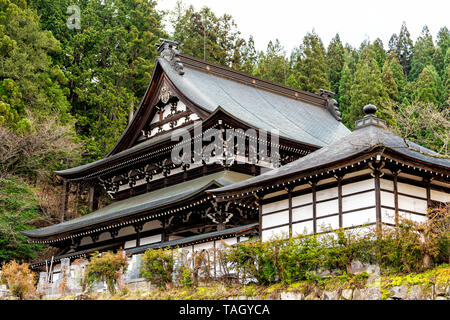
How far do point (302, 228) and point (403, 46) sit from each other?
63.2m

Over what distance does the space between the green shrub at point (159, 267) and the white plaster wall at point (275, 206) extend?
11.7 ft

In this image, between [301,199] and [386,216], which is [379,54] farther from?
[386,216]

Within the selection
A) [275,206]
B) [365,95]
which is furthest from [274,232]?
[365,95]

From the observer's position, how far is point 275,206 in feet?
67.6

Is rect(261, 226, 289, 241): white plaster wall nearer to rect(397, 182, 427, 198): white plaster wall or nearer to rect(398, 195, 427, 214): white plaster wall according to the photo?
rect(398, 195, 427, 214): white plaster wall

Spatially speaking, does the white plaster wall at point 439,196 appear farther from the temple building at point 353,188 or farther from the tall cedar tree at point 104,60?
the tall cedar tree at point 104,60

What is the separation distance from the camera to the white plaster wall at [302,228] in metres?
19.3

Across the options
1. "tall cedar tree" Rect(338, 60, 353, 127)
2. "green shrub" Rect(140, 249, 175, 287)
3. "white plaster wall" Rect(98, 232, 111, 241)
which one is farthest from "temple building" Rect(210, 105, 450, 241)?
"tall cedar tree" Rect(338, 60, 353, 127)

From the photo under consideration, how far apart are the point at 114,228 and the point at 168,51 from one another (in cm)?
1099

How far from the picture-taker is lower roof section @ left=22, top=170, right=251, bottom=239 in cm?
2425

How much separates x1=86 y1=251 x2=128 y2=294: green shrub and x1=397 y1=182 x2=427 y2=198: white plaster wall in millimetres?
8955

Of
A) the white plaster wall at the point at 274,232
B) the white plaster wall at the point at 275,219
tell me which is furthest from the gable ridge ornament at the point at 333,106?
the white plaster wall at the point at 274,232

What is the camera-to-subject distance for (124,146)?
33188 millimetres

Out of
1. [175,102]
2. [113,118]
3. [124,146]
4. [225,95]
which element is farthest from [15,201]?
[113,118]
